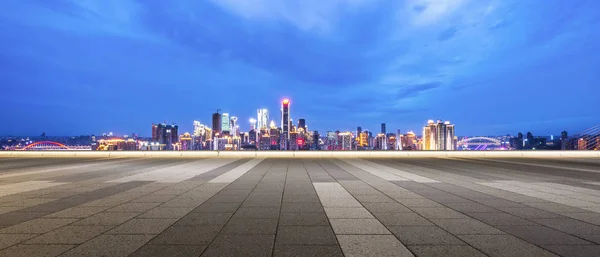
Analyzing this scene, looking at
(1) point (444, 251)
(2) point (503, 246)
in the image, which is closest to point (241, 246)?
(1) point (444, 251)

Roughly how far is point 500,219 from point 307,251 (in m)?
5.40

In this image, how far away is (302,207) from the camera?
31.6 ft

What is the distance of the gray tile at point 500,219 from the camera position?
25.5 feet

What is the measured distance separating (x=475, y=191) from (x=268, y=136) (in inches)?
5804

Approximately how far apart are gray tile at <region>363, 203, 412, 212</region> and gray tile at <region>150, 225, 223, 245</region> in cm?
447

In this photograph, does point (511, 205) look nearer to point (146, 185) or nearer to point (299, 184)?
point (299, 184)

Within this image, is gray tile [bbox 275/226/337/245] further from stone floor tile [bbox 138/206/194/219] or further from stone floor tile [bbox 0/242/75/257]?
stone floor tile [bbox 0/242/75/257]

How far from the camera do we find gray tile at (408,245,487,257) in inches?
220

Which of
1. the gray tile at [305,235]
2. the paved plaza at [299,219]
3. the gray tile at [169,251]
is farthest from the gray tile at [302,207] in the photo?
the gray tile at [169,251]

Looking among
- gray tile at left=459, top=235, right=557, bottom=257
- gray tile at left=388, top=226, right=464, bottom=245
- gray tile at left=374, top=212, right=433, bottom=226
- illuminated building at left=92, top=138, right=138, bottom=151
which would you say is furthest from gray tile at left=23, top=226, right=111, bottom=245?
illuminated building at left=92, top=138, right=138, bottom=151

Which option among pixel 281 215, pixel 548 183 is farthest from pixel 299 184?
pixel 548 183

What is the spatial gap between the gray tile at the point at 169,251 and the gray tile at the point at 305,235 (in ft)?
4.91

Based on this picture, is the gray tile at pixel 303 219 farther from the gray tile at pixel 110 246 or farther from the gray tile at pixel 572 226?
the gray tile at pixel 572 226

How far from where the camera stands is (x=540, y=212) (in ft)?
29.4
